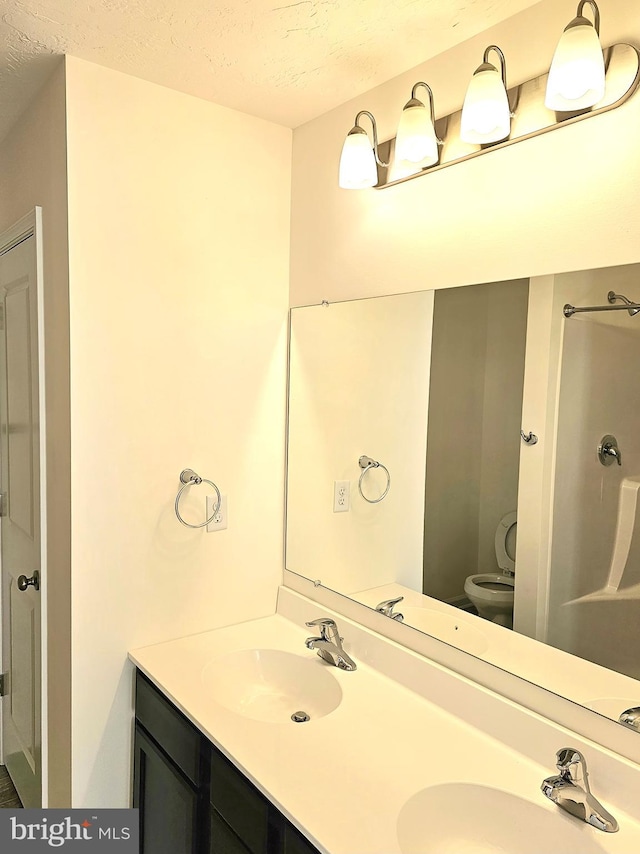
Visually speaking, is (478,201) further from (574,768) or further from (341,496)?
(574,768)

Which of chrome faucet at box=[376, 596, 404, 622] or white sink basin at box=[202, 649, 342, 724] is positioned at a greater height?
chrome faucet at box=[376, 596, 404, 622]

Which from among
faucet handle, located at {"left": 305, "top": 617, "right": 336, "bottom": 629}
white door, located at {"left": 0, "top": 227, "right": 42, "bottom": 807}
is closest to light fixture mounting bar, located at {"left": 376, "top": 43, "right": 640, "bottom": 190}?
white door, located at {"left": 0, "top": 227, "right": 42, "bottom": 807}

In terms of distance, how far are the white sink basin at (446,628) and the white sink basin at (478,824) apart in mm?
332

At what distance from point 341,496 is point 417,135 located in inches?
40.3

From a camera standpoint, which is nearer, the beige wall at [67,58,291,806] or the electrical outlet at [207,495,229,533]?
the beige wall at [67,58,291,806]

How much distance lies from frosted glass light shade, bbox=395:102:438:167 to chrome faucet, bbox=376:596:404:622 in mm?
1127

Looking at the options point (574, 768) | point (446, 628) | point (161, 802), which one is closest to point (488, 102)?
point (446, 628)

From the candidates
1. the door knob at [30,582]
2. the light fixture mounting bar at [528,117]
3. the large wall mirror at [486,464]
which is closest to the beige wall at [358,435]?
the large wall mirror at [486,464]

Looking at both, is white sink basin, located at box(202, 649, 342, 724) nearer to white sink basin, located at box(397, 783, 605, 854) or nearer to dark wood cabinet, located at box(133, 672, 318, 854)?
dark wood cabinet, located at box(133, 672, 318, 854)

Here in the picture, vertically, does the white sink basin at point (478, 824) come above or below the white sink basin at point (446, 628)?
below

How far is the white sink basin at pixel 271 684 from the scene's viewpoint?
5.71 feet

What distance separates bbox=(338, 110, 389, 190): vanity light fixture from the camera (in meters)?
1.66

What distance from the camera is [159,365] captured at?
6.10 ft

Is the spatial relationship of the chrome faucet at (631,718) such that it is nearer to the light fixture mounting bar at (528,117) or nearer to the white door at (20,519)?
the light fixture mounting bar at (528,117)
